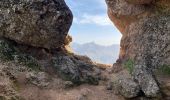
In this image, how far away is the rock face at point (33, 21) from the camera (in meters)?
19.2

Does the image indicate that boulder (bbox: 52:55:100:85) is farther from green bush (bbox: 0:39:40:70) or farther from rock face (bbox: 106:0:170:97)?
rock face (bbox: 106:0:170:97)

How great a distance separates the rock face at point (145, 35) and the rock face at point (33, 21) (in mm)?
3518

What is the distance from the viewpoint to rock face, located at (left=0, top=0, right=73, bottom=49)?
19.2 metres

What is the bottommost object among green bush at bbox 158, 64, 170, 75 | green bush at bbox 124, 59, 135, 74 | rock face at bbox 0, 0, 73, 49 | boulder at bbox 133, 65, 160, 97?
boulder at bbox 133, 65, 160, 97

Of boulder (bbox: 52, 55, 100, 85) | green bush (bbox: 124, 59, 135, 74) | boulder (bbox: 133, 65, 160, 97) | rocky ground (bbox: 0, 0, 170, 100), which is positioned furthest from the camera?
green bush (bbox: 124, 59, 135, 74)

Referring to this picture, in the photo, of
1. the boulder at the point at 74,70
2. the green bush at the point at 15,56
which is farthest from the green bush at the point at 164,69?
the green bush at the point at 15,56

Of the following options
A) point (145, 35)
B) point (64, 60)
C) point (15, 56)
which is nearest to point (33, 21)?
point (15, 56)

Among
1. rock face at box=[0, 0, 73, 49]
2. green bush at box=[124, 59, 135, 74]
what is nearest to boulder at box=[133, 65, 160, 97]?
green bush at box=[124, 59, 135, 74]

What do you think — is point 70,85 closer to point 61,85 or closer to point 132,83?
point 61,85

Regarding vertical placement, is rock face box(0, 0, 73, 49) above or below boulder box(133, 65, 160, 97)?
above

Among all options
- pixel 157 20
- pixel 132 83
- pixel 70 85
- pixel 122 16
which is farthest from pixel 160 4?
pixel 70 85

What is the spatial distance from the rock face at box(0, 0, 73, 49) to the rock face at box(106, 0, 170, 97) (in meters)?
3.52

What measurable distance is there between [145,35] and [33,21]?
5.30 meters

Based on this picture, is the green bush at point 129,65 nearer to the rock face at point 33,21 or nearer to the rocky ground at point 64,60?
the rocky ground at point 64,60
